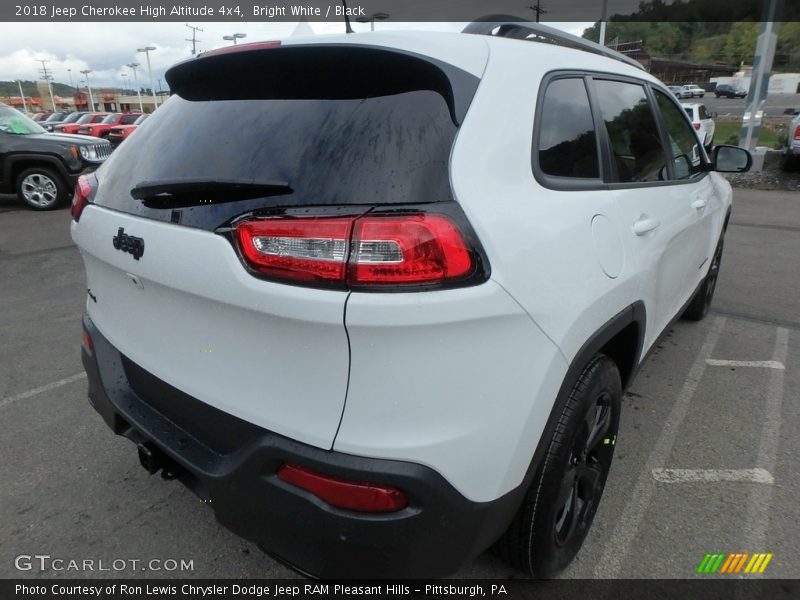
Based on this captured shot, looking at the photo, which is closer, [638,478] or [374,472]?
[374,472]

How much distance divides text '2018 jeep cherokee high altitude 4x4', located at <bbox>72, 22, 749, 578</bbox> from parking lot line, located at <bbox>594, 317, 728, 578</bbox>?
1.22 feet

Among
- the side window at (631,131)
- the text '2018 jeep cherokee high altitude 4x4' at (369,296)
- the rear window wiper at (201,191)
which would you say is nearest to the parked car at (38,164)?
the text '2018 jeep cherokee high altitude 4x4' at (369,296)

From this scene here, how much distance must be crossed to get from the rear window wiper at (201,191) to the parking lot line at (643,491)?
5.99 feet

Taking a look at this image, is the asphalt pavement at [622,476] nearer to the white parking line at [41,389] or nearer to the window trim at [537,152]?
the white parking line at [41,389]

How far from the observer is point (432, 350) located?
4.27ft

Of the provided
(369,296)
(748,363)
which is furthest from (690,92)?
(369,296)

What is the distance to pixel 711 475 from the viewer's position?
261cm

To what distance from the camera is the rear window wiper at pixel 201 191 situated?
4.69 ft

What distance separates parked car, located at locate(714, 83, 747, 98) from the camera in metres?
58.7

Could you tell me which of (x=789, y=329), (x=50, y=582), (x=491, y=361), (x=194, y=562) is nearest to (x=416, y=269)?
(x=491, y=361)

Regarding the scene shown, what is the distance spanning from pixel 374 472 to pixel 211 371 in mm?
581

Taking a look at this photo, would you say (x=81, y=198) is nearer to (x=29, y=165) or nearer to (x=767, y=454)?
(x=767, y=454)

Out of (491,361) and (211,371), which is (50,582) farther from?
(491,361)

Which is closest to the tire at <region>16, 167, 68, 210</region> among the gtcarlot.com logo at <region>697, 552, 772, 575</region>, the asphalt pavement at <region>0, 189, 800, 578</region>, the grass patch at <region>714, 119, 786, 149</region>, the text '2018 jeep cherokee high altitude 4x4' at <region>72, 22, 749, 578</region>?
the asphalt pavement at <region>0, 189, 800, 578</region>
